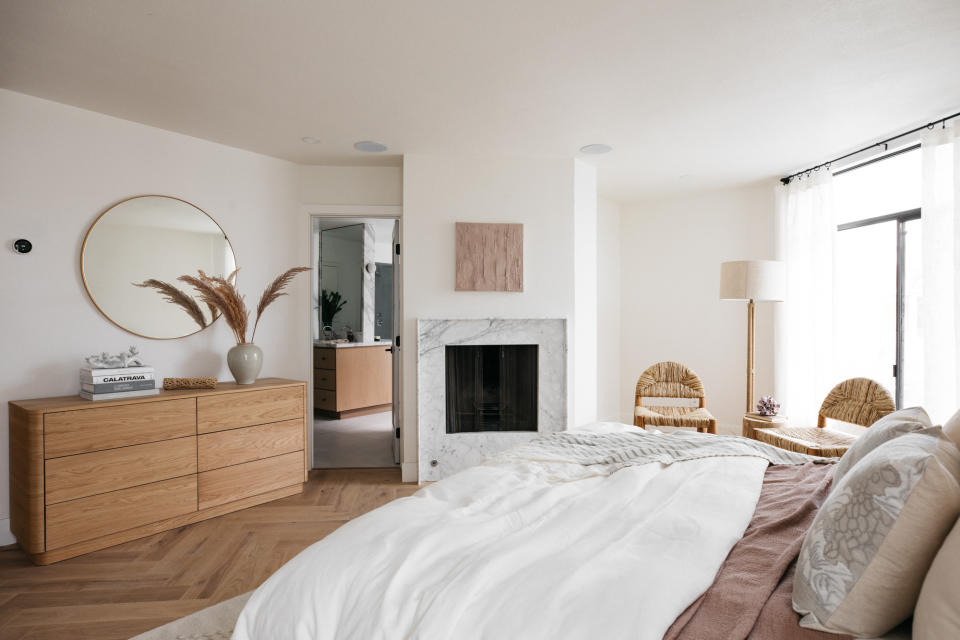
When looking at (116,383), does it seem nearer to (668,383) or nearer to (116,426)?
(116,426)

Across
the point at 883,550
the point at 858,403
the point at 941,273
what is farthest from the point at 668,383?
the point at 883,550

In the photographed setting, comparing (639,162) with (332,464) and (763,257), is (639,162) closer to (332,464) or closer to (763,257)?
(763,257)

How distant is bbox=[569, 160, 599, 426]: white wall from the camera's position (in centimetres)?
416

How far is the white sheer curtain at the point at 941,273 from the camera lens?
9.87ft

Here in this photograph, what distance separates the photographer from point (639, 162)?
13.5ft

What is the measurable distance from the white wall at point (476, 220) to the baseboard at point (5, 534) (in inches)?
91.0

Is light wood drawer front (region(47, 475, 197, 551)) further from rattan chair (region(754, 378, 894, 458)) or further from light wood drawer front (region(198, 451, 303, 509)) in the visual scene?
rattan chair (region(754, 378, 894, 458))

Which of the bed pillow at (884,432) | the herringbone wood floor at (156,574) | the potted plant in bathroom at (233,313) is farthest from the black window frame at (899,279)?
the potted plant in bathroom at (233,313)

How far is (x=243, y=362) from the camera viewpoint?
11.4 feet

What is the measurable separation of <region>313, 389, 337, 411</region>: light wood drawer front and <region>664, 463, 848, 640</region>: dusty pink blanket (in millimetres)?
5149

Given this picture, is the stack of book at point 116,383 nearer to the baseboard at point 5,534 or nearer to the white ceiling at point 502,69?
the baseboard at point 5,534

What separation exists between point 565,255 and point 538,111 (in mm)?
1283

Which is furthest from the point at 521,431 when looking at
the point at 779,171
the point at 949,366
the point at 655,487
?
the point at 779,171

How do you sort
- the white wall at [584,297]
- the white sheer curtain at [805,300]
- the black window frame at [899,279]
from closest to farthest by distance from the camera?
the black window frame at [899,279] → the white sheer curtain at [805,300] → the white wall at [584,297]
